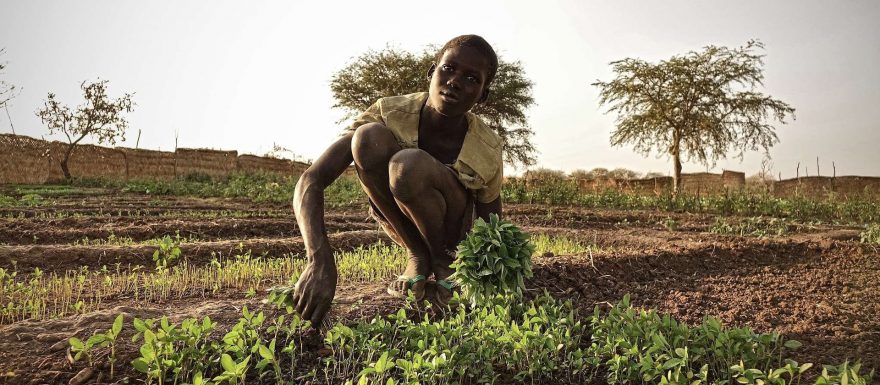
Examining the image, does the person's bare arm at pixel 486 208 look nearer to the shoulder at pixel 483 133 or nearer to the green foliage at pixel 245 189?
the shoulder at pixel 483 133

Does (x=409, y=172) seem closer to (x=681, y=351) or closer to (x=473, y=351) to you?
(x=473, y=351)

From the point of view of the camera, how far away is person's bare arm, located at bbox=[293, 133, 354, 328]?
2.24 meters

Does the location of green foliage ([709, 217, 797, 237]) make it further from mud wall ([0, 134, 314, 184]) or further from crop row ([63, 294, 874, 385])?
mud wall ([0, 134, 314, 184])

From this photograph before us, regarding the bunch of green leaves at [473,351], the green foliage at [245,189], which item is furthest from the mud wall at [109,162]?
the bunch of green leaves at [473,351]

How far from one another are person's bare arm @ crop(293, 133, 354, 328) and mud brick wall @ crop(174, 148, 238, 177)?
21827 mm

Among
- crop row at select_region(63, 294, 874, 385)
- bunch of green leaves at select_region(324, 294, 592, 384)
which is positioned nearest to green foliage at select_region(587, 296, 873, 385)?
crop row at select_region(63, 294, 874, 385)

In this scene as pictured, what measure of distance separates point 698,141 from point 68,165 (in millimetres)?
26660

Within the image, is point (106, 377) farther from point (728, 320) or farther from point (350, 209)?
point (350, 209)

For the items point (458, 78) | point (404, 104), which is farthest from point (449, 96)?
point (404, 104)

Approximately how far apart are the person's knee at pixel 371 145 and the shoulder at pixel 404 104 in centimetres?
26

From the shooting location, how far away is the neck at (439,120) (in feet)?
A: 10.0

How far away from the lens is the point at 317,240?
7.77 ft

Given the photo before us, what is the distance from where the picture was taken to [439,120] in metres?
3.08

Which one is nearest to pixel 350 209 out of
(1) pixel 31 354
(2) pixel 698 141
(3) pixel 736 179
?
(1) pixel 31 354
